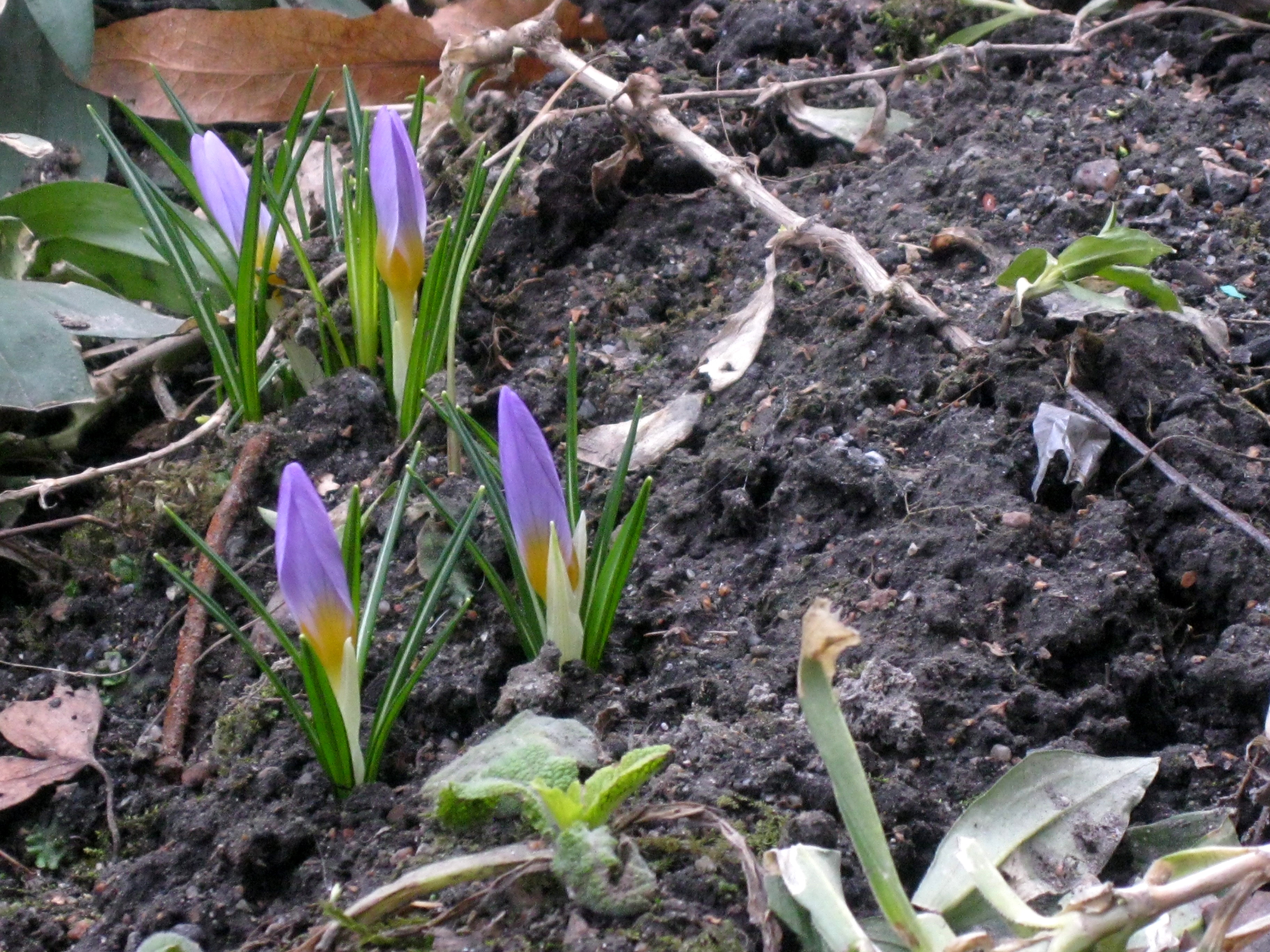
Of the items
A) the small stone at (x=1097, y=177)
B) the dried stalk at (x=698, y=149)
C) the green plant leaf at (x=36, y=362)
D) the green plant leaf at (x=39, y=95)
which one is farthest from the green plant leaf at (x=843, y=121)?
the green plant leaf at (x=39, y=95)

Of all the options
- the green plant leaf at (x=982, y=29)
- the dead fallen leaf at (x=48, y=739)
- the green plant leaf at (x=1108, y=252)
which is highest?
the green plant leaf at (x=982, y=29)

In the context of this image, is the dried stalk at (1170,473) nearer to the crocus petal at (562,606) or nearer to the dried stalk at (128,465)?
the crocus petal at (562,606)

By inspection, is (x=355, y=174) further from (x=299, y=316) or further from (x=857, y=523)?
(x=857, y=523)

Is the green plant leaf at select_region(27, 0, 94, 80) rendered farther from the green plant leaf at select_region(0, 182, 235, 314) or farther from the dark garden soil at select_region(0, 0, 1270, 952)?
the dark garden soil at select_region(0, 0, 1270, 952)

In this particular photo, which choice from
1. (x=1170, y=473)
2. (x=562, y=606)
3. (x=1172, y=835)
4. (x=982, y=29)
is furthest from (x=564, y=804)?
(x=982, y=29)

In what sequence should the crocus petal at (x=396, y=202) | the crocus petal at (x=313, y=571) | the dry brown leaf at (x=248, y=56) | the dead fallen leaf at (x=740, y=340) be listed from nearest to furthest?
the crocus petal at (x=313, y=571) < the crocus petal at (x=396, y=202) < the dead fallen leaf at (x=740, y=340) < the dry brown leaf at (x=248, y=56)

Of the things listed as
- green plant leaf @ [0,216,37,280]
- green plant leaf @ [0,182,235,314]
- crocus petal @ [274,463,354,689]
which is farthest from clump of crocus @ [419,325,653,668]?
green plant leaf @ [0,216,37,280]
